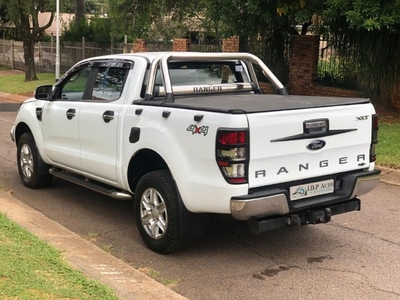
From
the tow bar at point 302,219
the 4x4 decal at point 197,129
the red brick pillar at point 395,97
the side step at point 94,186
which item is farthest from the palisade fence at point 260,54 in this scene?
the 4x4 decal at point 197,129

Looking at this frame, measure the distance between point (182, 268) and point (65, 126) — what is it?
259 cm

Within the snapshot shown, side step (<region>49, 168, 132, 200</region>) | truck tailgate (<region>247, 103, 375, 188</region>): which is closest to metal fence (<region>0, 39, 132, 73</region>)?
side step (<region>49, 168, 132, 200</region>)

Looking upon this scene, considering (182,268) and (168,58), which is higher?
(168,58)

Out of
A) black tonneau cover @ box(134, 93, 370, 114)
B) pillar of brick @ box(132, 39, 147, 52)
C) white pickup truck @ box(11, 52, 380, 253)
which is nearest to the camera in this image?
white pickup truck @ box(11, 52, 380, 253)

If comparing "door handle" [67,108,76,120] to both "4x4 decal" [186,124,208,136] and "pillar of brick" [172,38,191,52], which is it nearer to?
"4x4 decal" [186,124,208,136]

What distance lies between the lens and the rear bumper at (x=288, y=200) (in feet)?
14.8

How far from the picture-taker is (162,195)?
5.11m

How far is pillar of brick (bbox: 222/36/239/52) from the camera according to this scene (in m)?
18.1

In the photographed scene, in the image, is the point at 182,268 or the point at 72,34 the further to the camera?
the point at 72,34

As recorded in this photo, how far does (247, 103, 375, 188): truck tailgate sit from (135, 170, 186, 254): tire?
87cm

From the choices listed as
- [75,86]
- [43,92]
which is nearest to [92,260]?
[75,86]

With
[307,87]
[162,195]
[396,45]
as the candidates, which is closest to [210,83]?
[162,195]

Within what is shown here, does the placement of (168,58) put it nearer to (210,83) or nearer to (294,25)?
(210,83)

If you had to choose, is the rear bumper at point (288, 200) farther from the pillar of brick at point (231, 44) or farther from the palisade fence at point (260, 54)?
the pillar of brick at point (231, 44)
